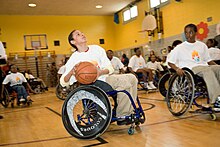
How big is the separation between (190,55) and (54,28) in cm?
1013

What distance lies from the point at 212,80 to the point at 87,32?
1061 cm

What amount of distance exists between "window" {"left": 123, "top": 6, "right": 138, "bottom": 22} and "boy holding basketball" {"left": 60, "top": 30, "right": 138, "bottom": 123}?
8.69 m

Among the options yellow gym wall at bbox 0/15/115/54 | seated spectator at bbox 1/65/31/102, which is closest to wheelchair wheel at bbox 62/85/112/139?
seated spectator at bbox 1/65/31/102

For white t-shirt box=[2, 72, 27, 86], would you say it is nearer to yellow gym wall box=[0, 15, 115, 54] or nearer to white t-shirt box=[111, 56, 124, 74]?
white t-shirt box=[111, 56, 124, 74]

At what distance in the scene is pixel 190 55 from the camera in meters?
3.03

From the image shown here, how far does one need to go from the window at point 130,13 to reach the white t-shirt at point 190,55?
823 cm

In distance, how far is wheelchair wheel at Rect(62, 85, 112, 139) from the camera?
233cm

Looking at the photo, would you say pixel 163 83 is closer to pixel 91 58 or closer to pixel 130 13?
pixel 91 58

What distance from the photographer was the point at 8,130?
3230mm

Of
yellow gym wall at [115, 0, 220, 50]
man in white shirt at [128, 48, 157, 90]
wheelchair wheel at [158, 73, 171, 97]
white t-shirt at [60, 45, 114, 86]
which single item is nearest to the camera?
white t-shirt at [60, 45, 114, 86]

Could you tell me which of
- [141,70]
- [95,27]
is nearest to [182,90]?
[141,70]

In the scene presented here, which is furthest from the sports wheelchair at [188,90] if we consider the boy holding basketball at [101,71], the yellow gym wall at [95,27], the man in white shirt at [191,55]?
the yellow gym wall at [95,27]

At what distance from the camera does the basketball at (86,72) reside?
7.73 ft

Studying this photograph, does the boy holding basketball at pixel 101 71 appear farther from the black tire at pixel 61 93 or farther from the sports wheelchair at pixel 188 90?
the black tire at pixel 61 93
